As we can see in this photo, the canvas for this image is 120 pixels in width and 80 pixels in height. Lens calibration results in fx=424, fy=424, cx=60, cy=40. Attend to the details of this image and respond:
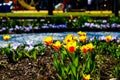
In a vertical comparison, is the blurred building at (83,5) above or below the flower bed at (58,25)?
below

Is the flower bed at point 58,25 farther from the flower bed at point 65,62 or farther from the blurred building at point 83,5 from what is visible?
the blurred building at point 83,5

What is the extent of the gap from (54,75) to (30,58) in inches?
48.9

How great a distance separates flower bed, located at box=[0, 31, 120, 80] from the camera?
484 centimetres

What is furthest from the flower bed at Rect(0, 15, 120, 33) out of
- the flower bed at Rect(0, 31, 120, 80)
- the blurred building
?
the blurred building

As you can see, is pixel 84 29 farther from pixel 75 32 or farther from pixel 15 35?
pixel 15 35

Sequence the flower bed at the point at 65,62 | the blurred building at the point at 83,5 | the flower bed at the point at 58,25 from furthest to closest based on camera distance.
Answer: the blurred building at the point at 83,5 → the flower bed at the point at 58,25 → the flower bed at the point at 65,62

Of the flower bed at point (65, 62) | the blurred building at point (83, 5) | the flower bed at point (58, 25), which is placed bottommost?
the blurred building at point (83, 5)

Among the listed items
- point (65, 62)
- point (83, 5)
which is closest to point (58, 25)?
point (65, 62)

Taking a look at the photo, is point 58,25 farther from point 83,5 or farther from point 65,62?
point 83,5

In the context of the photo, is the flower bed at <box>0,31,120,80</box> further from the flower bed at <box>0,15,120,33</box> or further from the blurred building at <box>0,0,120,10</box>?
the blurred building at <box>0,0,120,10</box>

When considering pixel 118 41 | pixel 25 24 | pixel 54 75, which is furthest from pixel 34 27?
pixel 54 75

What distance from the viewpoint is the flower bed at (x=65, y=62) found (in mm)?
4836

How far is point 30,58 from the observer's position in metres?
6.62

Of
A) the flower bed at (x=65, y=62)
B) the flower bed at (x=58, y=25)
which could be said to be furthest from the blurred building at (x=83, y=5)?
the flower bed at (x=65, y=62)
